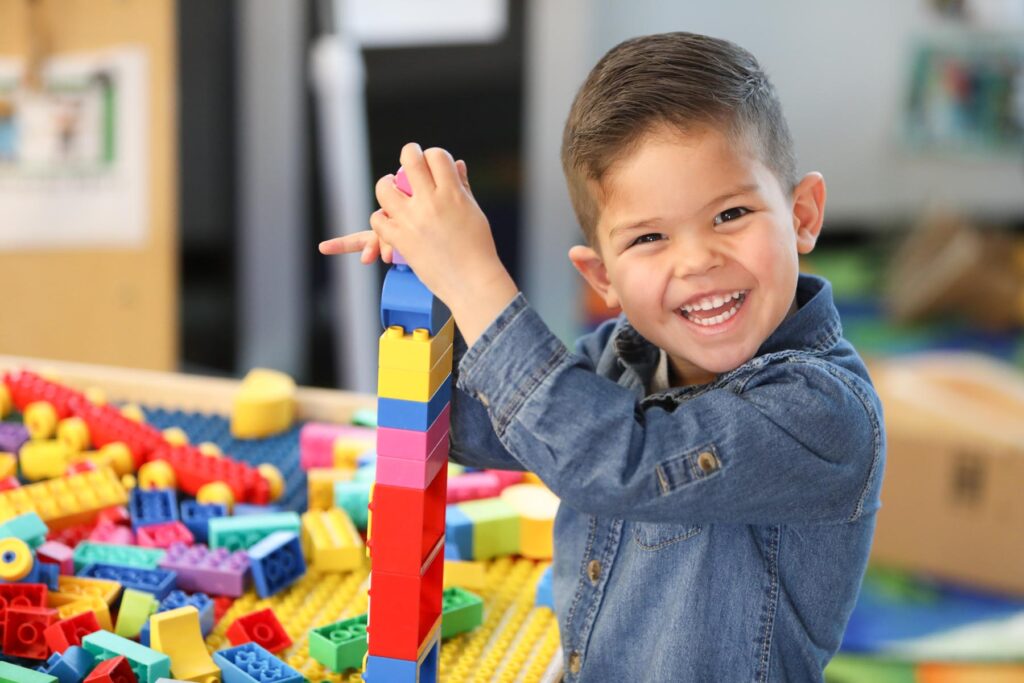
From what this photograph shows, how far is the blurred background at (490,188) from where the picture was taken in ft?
6.23

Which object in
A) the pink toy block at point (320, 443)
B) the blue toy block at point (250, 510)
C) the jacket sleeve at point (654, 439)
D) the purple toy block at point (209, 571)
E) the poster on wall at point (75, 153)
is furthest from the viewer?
the poster on wall at point (75, 153)

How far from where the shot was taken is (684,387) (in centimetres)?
76

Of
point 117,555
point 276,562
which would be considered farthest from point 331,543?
point 117,555

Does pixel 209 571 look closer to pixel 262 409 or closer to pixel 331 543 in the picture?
pixel 331 543

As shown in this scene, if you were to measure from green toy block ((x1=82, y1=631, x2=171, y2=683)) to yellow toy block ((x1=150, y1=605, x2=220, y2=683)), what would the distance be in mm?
10

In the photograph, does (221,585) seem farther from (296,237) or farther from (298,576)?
(296,237)

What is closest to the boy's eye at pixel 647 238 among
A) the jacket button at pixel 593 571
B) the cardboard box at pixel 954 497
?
the jacket button at pixel 593 571

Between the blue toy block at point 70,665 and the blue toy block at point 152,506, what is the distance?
A: 0.20 m

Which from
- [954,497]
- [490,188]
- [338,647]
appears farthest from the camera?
[490,188]

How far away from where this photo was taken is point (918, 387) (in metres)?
2.08

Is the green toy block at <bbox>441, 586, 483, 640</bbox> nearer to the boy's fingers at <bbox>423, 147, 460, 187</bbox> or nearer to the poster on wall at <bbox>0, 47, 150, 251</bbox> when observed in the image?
the boy's fingers at <bbox>423, 147, 460, 187</bbox>

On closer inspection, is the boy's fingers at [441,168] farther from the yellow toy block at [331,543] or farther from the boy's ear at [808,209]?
the yellow toy block at [331,543]

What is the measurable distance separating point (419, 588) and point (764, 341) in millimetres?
257

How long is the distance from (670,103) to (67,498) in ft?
1.78
